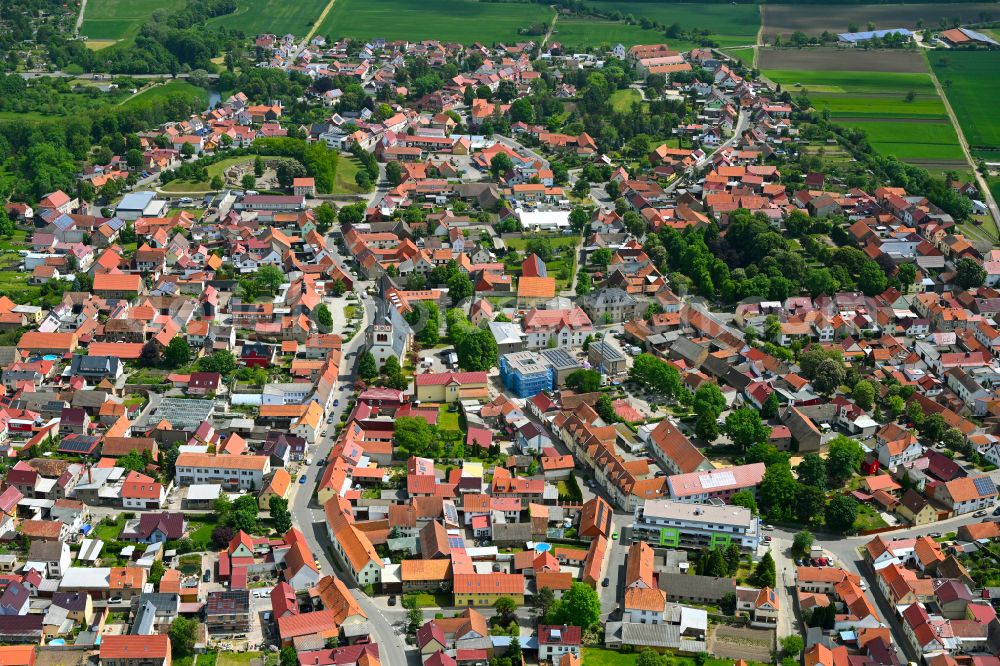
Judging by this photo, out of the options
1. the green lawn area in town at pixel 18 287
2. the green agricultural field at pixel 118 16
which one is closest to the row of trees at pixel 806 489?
the green lawn area in town at pixel 18 287

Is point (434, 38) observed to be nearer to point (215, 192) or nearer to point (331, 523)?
point (215, 192)

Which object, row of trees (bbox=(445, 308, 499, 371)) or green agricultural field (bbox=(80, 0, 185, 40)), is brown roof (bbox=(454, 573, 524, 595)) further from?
green agricultural field (bbox=(80, 0, 185, 40))

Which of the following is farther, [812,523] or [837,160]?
[837,160]

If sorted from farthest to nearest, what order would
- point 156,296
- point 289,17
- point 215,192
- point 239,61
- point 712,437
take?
point 289,17 → point 239,61 → point 215,192 → point 156,296 → point 712,437

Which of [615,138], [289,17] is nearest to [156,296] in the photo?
[615,138]

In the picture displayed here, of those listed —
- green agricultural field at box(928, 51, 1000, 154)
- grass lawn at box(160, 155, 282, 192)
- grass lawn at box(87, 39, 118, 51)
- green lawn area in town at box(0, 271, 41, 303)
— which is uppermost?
green agricultural field at box(928, 51, 1000, 154)

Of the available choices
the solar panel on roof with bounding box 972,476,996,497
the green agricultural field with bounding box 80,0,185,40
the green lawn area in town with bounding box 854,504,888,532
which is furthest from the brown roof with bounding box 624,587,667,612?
the green agricultural field with bounding box 80,0,185,40
